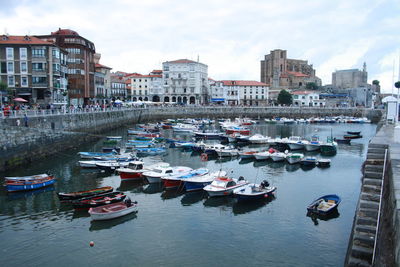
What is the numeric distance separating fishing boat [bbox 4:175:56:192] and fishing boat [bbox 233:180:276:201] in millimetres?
17289

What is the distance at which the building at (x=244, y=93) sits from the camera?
518 ft

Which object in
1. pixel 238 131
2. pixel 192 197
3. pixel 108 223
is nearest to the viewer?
pixel 108 223

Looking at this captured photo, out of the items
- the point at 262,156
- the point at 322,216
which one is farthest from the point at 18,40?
the point at 322,216

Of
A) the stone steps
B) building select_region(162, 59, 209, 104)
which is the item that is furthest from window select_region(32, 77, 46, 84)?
building select_region(162, 59, 209, 104)

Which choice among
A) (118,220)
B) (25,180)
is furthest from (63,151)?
(118,220)

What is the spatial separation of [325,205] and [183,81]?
11561 centimetres

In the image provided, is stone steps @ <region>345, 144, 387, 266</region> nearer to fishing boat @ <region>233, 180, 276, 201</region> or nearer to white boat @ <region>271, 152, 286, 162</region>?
fishing boat @ <region>233, 180, 276, 201</region>

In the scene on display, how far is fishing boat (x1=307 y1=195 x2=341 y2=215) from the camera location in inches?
1053

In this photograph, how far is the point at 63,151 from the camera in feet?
173

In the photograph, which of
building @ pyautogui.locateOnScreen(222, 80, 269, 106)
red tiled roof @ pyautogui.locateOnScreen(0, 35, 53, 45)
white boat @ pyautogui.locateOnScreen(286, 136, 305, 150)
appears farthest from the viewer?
building @ pyautogui.locateOnScreen(222, 80, 269, 106)

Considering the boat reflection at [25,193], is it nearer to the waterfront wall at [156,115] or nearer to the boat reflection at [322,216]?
the waterfront wall at [156,115]

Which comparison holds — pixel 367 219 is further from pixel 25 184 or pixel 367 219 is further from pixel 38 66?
pixel 38 66

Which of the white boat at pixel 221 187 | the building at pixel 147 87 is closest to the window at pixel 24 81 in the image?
the white boat at pixel 221 187

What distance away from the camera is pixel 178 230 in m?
24.7
